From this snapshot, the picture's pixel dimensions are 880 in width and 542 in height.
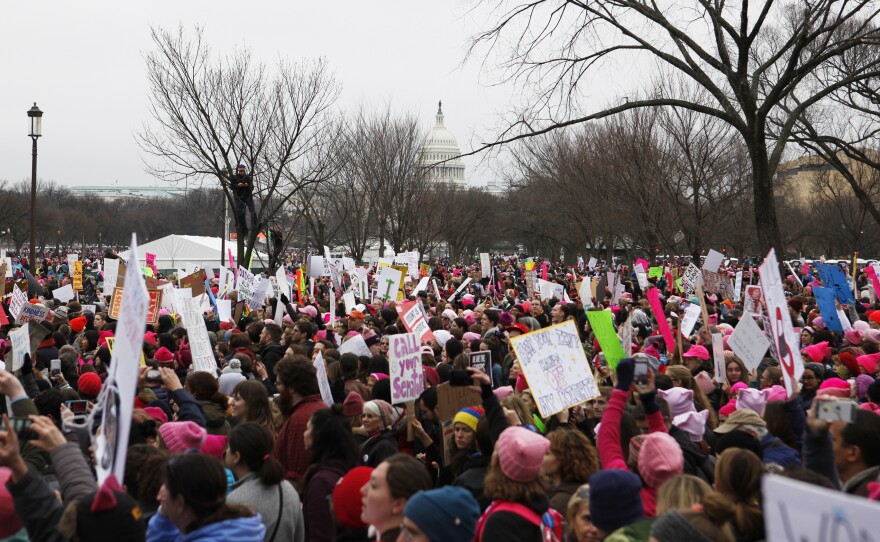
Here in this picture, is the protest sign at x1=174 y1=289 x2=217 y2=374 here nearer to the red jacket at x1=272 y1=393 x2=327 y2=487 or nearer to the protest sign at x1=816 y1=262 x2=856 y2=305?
Result: the red jacket at x1=272 y1=393 x2=327 y2=487

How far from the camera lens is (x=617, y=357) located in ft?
29.8

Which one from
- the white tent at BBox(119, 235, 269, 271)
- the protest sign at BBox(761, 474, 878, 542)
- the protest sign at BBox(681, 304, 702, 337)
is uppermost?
the protest sign at BBox(761, 474, 878, 542)

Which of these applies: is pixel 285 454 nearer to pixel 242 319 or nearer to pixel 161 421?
pixel 161 421

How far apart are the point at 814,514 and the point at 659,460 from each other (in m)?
2.46

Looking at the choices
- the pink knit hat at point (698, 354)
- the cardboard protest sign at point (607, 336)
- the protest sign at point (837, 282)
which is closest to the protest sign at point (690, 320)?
the pink knit hat at point (698, 354)

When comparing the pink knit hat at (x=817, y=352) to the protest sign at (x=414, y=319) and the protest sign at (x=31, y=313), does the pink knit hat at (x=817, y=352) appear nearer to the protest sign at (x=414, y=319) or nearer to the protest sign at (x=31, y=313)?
the protest sign at (x=414, y=319)

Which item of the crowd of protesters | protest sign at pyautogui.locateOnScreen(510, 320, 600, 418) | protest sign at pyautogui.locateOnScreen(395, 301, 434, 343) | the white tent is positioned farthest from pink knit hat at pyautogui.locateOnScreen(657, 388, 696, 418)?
the white tent

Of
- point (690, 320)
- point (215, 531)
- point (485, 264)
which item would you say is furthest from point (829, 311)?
point (485, 264)

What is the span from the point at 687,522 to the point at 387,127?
3796 cm

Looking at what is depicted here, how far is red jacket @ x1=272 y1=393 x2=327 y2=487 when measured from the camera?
245 inches

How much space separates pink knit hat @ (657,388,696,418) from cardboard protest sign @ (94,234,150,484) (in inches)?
157

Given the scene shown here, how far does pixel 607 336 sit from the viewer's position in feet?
29.8

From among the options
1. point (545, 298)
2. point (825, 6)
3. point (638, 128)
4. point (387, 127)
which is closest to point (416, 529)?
point (825, 6)

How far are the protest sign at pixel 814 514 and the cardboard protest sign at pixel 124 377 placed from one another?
86.9 inches
